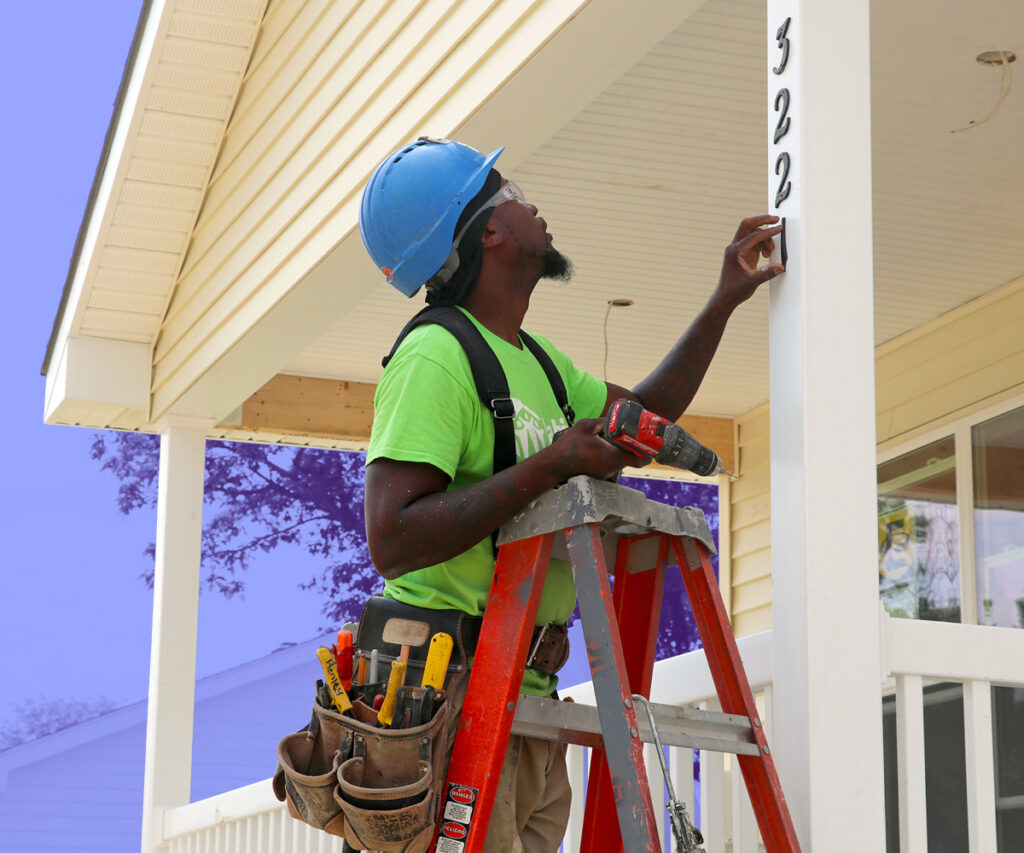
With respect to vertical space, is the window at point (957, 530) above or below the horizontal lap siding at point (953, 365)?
below

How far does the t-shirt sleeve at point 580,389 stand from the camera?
9.68 feet

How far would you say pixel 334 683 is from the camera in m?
2.36

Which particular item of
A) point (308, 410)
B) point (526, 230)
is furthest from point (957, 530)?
point (526, 230)

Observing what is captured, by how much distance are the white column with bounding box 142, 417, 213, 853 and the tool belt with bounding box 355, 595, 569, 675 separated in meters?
4.19

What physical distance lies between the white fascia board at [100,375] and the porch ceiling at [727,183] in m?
1.02

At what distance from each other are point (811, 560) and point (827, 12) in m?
1.09

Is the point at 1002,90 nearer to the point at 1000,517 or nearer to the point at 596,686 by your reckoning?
the point at 1000,517

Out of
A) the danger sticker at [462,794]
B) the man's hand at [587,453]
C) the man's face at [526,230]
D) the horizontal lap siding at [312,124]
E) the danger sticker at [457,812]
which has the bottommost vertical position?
Result: the danger sticker at [457,812]

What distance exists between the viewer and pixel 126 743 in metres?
22.6

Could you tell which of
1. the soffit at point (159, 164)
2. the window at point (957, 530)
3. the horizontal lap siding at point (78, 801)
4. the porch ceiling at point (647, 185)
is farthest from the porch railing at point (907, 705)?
the horizontal lap siding at point (78, 801)

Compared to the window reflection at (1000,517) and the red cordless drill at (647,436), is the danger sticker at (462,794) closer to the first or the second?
the red cordless drill at (647,436)

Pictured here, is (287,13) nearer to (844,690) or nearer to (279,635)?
(844,690)

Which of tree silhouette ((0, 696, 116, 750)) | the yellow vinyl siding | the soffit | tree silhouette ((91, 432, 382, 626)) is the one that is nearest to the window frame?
the yellow vinyl siding

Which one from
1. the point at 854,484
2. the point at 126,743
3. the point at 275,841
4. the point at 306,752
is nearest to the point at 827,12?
the point at 854,484
